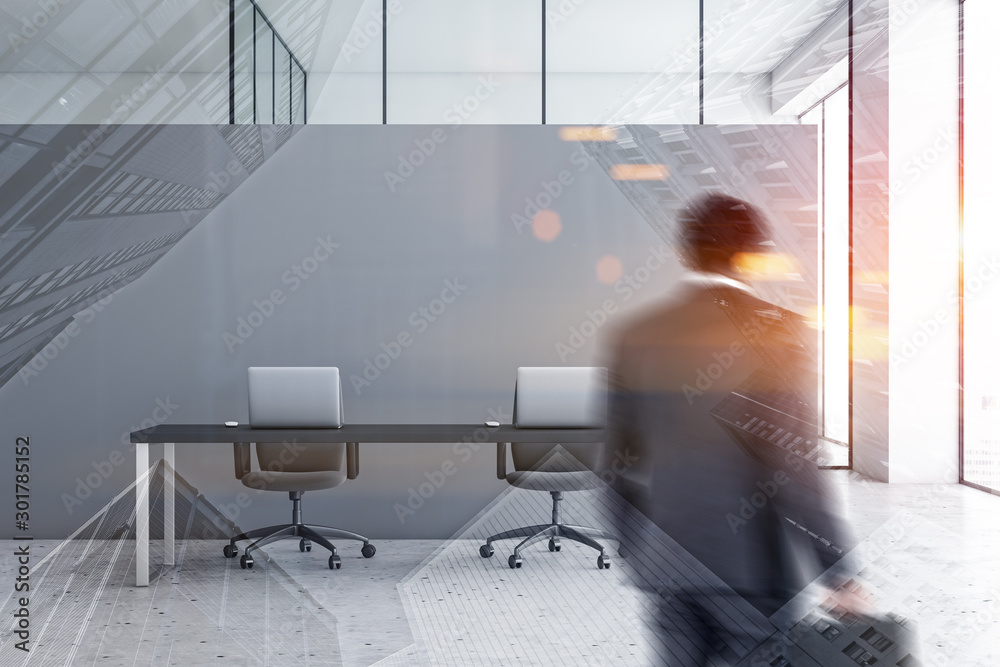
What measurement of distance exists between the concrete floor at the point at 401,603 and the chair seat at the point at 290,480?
37cm

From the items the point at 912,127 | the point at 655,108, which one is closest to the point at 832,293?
the point at 912,127

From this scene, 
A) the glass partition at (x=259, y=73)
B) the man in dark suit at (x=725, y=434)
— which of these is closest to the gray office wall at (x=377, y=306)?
the glass partition at (x=259, y=73)

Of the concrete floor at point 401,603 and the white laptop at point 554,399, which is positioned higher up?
the white laptop at point 554,399

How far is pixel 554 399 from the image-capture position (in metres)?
3.37

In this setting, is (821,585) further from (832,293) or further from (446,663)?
(832,293)

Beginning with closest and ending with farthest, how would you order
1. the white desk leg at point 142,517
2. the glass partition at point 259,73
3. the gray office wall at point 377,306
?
the white desk leg at point 142,517 < the gray office wall at point 377,306 < the glass partition at point 259,73

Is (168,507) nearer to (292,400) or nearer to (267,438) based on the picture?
(267,438)

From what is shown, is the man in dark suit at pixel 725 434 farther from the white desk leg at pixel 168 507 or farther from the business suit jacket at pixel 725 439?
the white desk leg at pixel 168 507

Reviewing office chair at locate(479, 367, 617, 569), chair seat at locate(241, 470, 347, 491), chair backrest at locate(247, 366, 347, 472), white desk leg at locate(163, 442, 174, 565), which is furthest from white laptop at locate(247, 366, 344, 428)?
office chair at locate(479, 367, 617, 569)

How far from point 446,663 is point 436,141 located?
2618 millimetres

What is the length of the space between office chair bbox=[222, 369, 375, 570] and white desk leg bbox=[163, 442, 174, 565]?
0.25m

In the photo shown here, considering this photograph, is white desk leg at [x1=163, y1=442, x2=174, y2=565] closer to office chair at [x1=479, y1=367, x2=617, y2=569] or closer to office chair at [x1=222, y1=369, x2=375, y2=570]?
office chair at [x1=222, y1=369, x2=375, y2=570]

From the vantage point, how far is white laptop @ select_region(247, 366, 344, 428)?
130 inches

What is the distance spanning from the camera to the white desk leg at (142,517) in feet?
9.90
